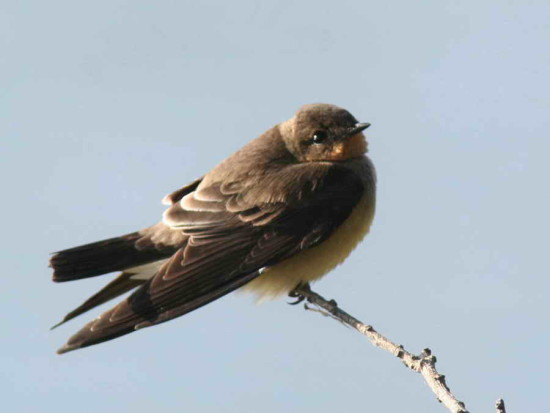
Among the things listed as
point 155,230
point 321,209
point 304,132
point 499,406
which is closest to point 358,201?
point 321,209

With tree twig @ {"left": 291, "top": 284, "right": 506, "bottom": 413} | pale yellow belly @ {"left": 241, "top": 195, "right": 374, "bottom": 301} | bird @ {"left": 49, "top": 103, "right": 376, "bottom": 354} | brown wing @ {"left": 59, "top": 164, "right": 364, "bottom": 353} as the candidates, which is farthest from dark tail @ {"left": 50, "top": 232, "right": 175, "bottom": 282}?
tree twig @ {"left": 291, "top": 284, "right": 506, "bottom": 413}

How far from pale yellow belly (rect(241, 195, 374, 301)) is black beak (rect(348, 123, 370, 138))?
645 mm

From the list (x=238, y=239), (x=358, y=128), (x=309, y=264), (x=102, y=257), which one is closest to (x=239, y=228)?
(x=238, y=239)

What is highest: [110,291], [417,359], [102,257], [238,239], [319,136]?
[319,136]

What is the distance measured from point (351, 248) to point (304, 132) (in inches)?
36.2

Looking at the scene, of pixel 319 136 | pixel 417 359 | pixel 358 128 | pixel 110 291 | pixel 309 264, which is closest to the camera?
pixel 417 359

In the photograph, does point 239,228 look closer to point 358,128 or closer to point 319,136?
point 319,136

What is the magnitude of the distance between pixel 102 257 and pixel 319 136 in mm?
1647

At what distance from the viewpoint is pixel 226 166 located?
20.2ft

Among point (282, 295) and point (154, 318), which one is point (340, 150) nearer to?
point (282, 295)

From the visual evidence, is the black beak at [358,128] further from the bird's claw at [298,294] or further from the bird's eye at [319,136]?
the bird's claw at [298,294]

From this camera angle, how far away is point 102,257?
582 centimetres

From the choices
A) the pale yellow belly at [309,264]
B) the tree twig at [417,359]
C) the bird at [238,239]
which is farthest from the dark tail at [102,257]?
the tree twig at [417,359]

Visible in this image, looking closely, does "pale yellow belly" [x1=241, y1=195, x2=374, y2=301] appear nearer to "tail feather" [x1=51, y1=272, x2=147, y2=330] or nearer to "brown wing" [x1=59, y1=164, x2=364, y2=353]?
"brown wing" [x1=59, y1=164, x2=364, y2=353]
